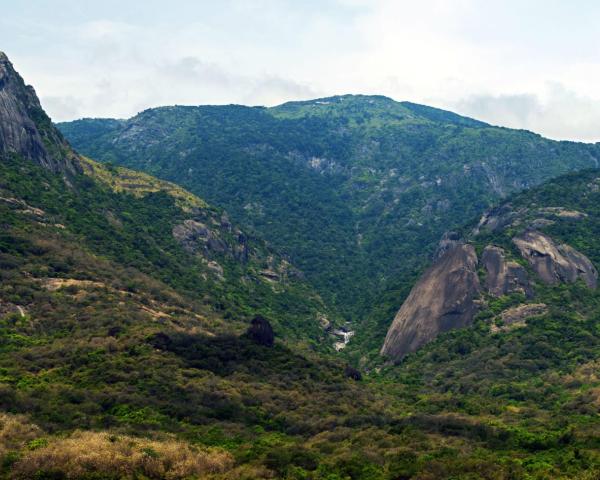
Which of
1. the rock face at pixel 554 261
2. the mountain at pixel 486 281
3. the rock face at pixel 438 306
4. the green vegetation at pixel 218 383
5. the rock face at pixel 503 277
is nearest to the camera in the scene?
the green vegetation at pixel 218 383

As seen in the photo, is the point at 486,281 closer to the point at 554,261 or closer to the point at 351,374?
the point at 554,261

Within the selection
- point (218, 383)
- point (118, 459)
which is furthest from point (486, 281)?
point (118, 459)

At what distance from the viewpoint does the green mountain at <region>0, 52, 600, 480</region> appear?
67875 millimetres

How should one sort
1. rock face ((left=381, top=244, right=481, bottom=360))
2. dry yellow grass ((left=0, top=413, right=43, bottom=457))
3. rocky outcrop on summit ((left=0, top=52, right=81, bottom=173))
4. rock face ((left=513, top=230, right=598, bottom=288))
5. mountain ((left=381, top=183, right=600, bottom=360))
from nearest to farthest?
dry yellow grass ((left=0, top=413, right=43, bottom=457)) < mountain ((left=381, top=183, right=600, bottom=360)) < rock face ((left=381, top=244, right=481, bottom=360)) < rock face ((left=513, top=230, right=598, bottom=288)) < rocky outcrop on summit ((left=0, top=52, right=81, bottom=173))

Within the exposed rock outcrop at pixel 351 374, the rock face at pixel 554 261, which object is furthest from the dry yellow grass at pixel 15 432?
the rock face at pixel 554 261

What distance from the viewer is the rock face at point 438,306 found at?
484 feet

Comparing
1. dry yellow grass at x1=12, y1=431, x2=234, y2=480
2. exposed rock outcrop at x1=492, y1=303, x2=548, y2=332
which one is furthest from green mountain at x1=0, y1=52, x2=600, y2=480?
exposed rock outcrop at x1=492, y1=303, x2=548, y2=332

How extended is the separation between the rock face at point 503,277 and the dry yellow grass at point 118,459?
9481cm

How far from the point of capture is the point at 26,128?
171875 mm

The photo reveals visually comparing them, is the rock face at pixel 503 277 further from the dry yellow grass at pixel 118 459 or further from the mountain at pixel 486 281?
the dry yellow grass at pixel 118 459

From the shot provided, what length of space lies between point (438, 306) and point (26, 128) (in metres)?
105

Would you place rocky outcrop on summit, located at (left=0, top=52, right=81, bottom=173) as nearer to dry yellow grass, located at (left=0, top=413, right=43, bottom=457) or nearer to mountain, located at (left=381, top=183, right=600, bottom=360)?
mountain, located at (left=381, top=183, right=600, bottom=360)

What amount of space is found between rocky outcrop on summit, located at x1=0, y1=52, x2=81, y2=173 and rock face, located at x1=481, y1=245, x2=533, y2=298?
107 m

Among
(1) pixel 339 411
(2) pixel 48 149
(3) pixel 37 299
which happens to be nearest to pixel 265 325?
(1) pixel 339 411
